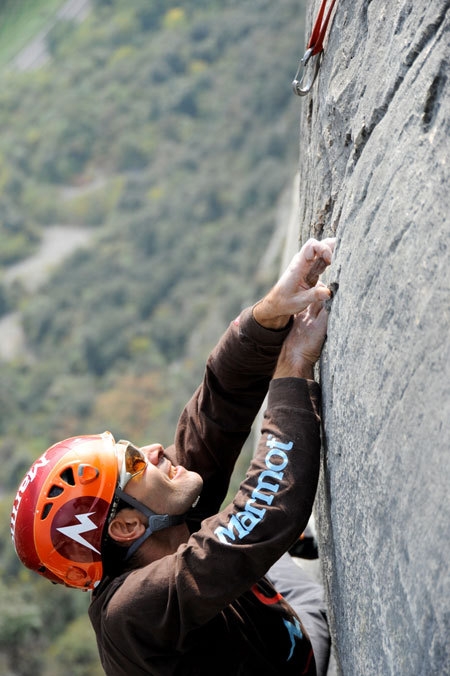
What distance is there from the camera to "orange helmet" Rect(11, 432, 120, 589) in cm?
314

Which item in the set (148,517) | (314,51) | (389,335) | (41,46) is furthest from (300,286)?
(41,46)

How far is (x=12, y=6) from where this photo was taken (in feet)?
303

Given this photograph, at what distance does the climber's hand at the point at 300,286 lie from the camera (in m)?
2.79

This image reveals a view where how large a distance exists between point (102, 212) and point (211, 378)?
74.7 m

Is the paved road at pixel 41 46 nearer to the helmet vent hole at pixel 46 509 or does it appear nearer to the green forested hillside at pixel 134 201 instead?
the green forested hillside at pixel 134 201

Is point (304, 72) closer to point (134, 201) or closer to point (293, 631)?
point (293, 631)

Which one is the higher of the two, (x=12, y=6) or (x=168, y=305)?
(x=12, y=6)

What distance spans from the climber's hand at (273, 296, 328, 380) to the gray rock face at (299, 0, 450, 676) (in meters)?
0.10

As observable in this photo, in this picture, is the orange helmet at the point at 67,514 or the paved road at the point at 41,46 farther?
the paved road at the point at 41,46

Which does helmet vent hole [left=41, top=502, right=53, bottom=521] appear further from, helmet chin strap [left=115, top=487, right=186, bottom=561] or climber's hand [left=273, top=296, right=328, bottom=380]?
climber's hand [left=273, top=296, right=328, bottom=380]

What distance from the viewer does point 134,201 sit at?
7394 cm

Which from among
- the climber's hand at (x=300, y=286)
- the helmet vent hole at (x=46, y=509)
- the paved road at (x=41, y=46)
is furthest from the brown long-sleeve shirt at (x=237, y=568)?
the paved road at (x=41, y=46)

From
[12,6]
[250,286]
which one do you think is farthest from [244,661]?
[12,6]

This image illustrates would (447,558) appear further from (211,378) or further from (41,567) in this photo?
(41,567)
